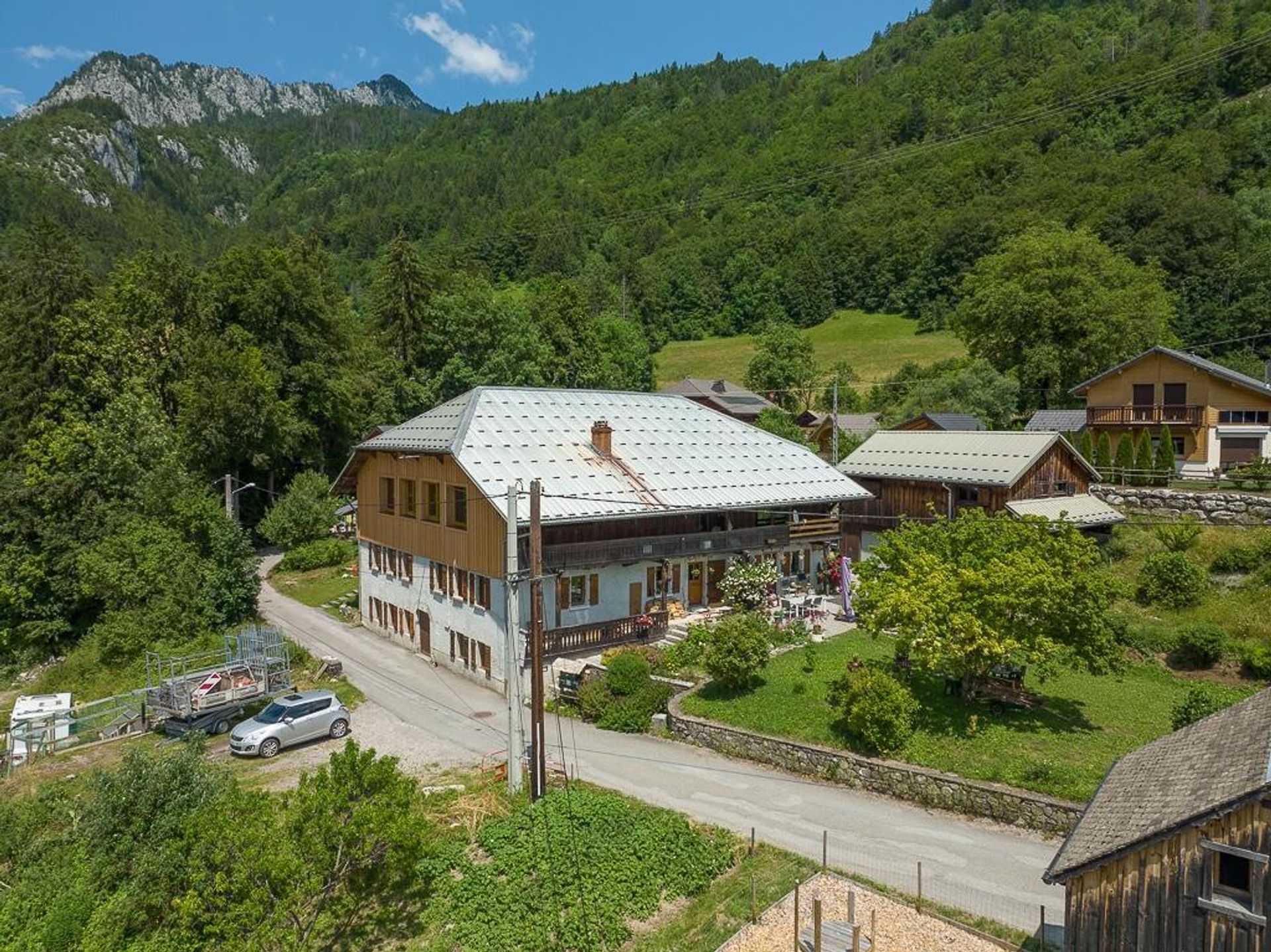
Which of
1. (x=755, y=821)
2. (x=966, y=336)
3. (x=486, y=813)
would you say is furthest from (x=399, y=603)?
(x=966, y=336)

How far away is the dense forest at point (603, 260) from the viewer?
42031 millimetres

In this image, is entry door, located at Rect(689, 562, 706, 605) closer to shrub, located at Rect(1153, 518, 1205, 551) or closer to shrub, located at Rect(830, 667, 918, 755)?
shrub, located at Rect(830, 667, 918, 755)

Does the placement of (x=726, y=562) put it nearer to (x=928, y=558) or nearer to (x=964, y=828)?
(x=928, y=558)

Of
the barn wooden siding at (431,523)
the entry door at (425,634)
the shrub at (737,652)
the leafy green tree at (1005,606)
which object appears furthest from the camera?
the entry door at (425,634)

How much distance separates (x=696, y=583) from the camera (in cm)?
3133

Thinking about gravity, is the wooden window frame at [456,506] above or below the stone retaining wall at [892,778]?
above

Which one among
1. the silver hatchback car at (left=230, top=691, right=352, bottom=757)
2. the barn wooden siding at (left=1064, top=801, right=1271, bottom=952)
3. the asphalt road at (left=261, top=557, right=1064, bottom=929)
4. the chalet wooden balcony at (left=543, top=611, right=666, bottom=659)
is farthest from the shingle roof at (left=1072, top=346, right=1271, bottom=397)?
the silver hatchback car at (left=230, top=691, right=352, bottom=757)

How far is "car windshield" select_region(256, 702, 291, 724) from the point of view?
76.2 feet

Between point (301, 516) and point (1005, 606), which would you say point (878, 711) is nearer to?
point (1005, 606)

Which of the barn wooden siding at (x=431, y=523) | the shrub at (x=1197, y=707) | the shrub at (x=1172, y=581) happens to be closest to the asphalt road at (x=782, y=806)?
the barn wooden siding at (x=431, y=523)

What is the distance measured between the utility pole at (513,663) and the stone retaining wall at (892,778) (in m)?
5.34

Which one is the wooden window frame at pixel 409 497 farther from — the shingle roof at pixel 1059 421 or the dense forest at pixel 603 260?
the shingle roof at pixel 1059 421

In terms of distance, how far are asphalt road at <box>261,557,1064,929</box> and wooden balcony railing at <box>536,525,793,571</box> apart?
534cm

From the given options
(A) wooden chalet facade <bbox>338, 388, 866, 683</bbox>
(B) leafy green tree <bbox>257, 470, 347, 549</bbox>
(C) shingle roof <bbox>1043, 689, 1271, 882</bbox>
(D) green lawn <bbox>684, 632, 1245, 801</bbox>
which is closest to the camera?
(C) shingle roof <bbox>1043, 689, 1271, 882</bbox>
